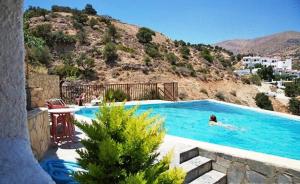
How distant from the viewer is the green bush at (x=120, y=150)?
8.29ft

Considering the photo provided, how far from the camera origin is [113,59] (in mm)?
28516

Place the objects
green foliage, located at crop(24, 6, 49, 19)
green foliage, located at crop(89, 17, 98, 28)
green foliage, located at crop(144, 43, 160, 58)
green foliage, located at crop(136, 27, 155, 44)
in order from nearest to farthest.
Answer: green foliage, located at crop(144, 43, 160, 58), green foliage, located at crop(24, 6, 49, 19), green foliage, located at crop(89, 17, 98, 28), green foliage, located at crop(136, 27, 155, 44)

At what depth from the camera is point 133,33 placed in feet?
Result: 127

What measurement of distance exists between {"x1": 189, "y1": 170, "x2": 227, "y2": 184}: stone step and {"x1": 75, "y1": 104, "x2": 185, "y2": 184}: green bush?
2464 mm

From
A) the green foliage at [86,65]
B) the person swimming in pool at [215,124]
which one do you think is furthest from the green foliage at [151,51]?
the person swimming in pool at [215,124]

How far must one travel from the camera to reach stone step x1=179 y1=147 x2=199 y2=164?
5438 mm

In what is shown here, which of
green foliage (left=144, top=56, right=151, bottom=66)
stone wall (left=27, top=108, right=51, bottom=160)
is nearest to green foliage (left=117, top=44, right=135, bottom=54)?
green foliage (left=144, top=56, right=151, bottom=66)

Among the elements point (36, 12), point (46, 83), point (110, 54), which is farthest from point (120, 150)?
point (36, 12)

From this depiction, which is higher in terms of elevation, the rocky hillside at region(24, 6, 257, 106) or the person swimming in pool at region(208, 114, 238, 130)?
the rocky hillside at region(24, 6, 257, 106)

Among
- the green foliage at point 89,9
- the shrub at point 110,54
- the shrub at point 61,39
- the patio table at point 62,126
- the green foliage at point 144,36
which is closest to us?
the patio table at point 62,126

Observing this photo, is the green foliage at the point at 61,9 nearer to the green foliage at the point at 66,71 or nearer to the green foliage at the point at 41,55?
the green foliage at the point at 41,55

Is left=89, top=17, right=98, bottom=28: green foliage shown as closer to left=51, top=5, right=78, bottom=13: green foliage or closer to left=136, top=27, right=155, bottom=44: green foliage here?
left=51, top=5, right=78, bottom=13: green foliage

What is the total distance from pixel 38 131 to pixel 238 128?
8.19 meters

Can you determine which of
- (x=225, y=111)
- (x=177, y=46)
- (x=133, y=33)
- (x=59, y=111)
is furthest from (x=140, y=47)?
(x=59, y=111)
